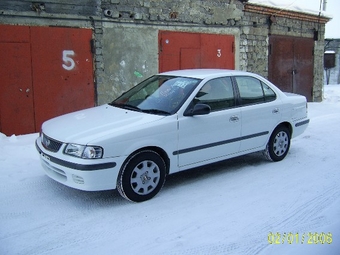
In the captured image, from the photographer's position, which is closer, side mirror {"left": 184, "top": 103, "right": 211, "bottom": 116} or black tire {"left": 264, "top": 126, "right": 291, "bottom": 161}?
side mirror {"left": 184, "top": 103, "right": 211, "bottom": 116}

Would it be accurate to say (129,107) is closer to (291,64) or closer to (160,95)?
(160,95)

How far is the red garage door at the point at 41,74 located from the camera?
7938mm

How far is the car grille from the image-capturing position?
178 inches

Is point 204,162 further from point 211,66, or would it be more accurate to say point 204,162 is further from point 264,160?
point 211,66

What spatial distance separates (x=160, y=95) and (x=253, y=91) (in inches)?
63.0

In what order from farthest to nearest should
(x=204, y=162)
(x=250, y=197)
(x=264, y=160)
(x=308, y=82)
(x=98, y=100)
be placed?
(x=308, y=82)
(x=98, y=100)
(x=264, y=160)
(x=204, y=162)
(x=250, y=197)

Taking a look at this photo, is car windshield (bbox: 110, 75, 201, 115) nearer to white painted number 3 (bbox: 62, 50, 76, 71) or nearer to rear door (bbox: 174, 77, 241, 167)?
rear door (bbox: 174, 77, 241, 167)

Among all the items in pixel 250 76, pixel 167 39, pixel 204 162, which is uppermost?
pixel 167 39

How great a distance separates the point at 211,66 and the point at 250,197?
740 centimetres

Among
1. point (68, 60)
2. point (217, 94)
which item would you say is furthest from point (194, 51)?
point (217, 94)

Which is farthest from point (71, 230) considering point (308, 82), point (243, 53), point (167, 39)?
point (308, 82)

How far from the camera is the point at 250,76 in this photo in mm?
6133

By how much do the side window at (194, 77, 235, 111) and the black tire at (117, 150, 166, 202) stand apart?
→ 104 cm

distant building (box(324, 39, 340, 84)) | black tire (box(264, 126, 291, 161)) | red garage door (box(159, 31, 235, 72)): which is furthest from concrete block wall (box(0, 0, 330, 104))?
distant building (box(324, 39, 340, 84))
